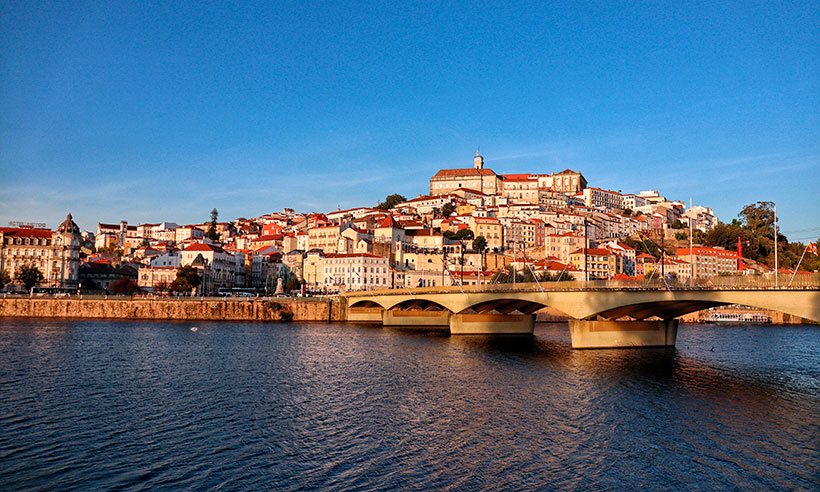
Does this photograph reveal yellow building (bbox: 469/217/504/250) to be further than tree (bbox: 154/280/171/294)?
Yes

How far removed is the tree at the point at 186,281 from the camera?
102812 millimetres

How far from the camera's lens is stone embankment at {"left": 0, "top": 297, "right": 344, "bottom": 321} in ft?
269

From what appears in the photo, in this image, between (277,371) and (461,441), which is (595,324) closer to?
(277,371)

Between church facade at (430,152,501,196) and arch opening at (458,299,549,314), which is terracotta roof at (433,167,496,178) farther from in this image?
arch opening at (458,299,549,314)

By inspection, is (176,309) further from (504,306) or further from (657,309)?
(657,309)

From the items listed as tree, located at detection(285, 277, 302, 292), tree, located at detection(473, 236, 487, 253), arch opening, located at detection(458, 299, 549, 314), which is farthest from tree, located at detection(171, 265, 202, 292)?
tree, located at detection(473, 236, 487, 253)

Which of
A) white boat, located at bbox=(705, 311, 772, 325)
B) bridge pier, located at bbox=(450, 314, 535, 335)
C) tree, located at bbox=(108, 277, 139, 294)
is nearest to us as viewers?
bridge pier, located at bbox=(450, 314, 535, 335)

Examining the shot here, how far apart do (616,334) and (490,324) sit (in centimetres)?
1856

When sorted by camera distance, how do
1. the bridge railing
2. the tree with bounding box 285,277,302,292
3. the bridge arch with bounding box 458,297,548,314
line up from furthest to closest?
the tree with bounding box 285,277,302,292 < the bridge arch with bounding box 458,297,548,314 < the bridge railing

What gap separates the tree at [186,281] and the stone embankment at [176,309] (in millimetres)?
16880

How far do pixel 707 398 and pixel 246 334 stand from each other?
44.0 meters

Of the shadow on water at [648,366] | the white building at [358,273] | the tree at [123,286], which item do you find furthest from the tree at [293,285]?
the shadow on water at [648,366]

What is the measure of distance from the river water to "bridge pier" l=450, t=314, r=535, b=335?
17637mm

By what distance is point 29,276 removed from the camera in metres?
98.1
